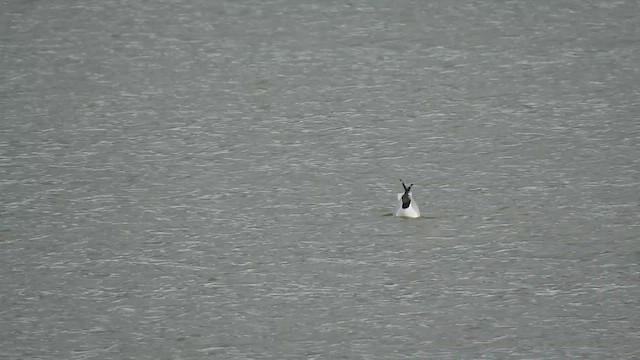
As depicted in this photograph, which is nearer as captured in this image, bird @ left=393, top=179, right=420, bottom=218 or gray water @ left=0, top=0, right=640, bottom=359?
gray water @ left=0, top=0, right=640, bottom=359

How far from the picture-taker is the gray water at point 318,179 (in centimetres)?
181

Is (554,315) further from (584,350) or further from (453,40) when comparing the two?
(453,40)

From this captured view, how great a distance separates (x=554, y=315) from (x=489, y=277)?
0.48ft

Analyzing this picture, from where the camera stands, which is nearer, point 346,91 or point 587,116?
point 587,116

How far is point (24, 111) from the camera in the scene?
2.55 meters

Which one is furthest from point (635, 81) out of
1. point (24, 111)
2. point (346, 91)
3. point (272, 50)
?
point (24, 111)

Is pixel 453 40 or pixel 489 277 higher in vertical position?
pixel 453 40

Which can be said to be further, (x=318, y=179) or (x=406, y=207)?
(x=318, y=179)

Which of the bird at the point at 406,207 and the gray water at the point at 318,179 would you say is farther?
the bird at the point at 406,207

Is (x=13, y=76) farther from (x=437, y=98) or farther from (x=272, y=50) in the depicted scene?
(x=437, y=98)

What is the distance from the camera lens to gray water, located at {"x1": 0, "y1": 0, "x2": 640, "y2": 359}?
181 centimetres

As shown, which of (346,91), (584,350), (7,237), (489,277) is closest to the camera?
(584,350)

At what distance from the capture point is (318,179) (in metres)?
2.29

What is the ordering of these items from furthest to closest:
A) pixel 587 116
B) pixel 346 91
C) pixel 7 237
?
pixel 346 91, pixel 587 116, pixel 7 237
